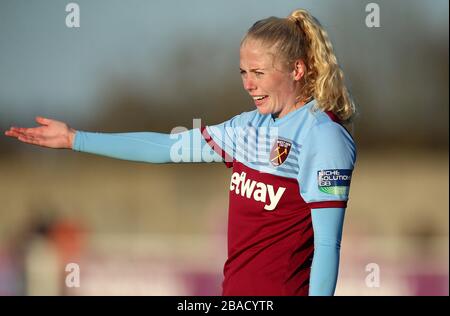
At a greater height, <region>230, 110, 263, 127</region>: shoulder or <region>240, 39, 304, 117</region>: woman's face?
<region>240, 39, 304, 117</region>: woman's face

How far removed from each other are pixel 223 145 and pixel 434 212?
10.8 metres

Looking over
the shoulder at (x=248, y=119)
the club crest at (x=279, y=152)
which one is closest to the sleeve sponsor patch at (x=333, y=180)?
the club crest at (x=279, y=152)

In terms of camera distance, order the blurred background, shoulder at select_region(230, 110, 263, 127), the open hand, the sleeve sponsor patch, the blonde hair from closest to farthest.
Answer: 1. the sleeve sponsor patch
2. the blonde hair
3. shoulder at select_region(230, 110, 263, 127)
4. the open hand
5. the blurred background

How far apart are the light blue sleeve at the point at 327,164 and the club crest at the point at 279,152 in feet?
0.32

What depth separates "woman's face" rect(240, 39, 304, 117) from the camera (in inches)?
117

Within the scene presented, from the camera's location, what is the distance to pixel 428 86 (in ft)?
44.4

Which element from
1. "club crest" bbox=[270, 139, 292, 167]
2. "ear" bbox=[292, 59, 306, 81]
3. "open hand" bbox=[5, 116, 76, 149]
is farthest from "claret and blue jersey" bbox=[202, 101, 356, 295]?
"open hand" bbox=[5, 116, 76, 149]

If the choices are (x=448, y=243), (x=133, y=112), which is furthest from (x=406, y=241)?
(x=133, y=112)

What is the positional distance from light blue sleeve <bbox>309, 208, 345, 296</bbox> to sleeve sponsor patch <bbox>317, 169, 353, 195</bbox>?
0.22ft

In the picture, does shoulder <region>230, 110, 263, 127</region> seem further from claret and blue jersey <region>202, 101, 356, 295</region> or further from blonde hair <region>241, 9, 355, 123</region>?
blonde hair <region>241, 9, 355, 123</region>

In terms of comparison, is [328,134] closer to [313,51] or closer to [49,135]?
[313,51]

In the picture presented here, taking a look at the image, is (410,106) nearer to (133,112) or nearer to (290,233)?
(133,112)

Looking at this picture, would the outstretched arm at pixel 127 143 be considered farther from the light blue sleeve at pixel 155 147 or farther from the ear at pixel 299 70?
the ear at pixel 299 70

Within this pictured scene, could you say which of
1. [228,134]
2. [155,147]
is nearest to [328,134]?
[228,134]
